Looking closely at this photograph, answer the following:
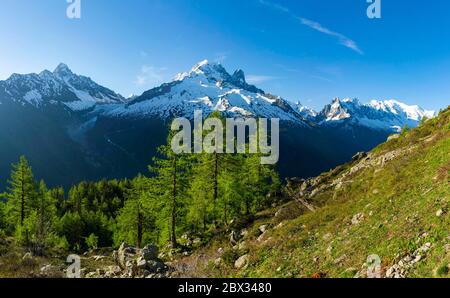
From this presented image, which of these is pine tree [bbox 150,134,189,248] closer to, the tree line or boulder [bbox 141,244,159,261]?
the tree line

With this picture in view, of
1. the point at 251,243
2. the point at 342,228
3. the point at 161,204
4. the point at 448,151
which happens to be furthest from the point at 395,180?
the point at 161,204

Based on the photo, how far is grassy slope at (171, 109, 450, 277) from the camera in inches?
630

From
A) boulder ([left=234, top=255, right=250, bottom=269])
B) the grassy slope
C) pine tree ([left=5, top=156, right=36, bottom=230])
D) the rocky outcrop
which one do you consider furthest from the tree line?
boulder ([left=234, top=255, right=250, bottom=269])

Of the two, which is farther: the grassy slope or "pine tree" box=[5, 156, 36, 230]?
"pine tree" box=[5, 156, 36, 230]

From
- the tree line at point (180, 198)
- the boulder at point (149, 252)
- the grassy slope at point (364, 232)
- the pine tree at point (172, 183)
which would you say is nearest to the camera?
the grassy slope at point (364, 232)

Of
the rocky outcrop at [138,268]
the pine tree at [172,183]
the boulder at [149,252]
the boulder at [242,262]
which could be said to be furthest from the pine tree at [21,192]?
the boulder at [242,262]

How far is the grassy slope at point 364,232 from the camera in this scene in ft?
52.5

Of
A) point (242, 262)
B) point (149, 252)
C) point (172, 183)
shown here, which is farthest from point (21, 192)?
point (242, 262)

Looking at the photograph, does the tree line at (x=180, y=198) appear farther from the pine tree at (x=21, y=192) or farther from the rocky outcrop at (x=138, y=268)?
the rocky outcrop at (x=138, y=268)

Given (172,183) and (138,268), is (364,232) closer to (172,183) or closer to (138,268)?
(138,268)
